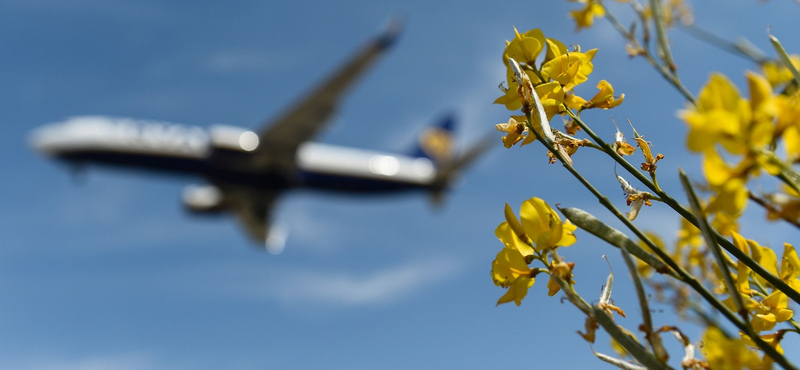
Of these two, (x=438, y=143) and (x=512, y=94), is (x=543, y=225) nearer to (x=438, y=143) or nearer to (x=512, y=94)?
(x=512, y=94)

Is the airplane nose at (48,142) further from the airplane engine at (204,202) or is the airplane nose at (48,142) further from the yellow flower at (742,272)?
the yellow flower at (742,272)

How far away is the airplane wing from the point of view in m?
13.6

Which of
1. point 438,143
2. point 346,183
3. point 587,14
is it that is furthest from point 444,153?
point 587,14

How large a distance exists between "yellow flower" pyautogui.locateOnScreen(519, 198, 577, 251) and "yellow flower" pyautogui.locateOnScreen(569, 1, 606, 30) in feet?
2.24

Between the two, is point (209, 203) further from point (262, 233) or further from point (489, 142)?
point (489, 142)

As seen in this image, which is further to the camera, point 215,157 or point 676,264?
point 215,157

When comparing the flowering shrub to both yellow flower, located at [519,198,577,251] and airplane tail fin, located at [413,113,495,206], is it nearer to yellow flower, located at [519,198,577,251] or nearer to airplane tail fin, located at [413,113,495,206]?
yellow flower, located at [519,198,577,251]

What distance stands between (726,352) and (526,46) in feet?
1.06

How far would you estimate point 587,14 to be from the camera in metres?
1.11

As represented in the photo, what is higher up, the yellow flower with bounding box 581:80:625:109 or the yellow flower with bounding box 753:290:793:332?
the yellow flower with bounding box 581:80:625:109

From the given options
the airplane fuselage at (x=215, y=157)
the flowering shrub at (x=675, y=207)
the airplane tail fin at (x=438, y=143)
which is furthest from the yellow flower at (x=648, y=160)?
the airplane tail fin at (x=438, y=143)

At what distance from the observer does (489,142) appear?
22.0 m

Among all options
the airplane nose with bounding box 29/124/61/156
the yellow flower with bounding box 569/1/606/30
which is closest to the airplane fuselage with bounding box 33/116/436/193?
the airplane nose with bounding box 29/124/61/156

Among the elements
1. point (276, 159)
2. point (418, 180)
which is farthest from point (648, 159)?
point (418, 180)
